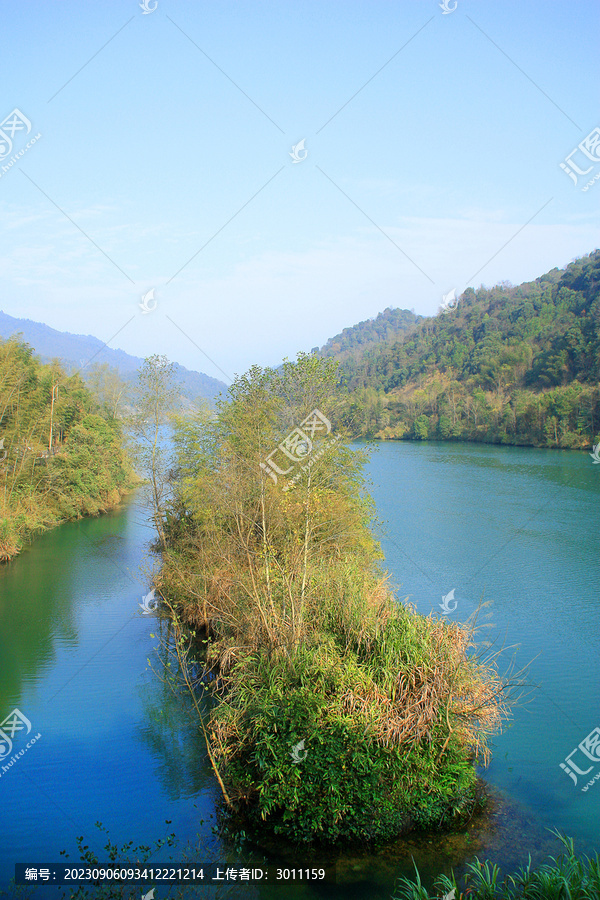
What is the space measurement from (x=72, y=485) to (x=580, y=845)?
2794cm

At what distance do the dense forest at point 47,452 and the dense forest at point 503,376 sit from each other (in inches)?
772

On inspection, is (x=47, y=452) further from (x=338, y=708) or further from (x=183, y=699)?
(x=338, y=708)

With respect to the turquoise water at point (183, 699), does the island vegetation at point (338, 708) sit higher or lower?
higher

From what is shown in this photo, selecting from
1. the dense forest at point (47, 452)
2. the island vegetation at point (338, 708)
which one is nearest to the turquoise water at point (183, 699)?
the island vegetation at point (338, 708)

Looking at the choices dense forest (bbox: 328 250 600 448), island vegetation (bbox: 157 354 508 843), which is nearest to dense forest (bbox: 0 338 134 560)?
island vegetation (bbox: 157 354 508 843)

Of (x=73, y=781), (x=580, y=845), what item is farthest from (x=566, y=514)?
(x=73, y=781)

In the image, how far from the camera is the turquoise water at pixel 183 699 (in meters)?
7.36

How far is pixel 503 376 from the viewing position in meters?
67.9

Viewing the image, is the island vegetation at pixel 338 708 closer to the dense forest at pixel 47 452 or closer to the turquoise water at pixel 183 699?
→ the turquoise water at pixel 183 699

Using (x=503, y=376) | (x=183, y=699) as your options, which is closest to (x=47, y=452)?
(x=183, y=699)

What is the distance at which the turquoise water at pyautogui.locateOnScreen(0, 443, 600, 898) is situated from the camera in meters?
7.36

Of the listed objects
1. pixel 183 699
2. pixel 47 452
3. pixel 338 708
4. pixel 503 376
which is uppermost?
pixel 503 376

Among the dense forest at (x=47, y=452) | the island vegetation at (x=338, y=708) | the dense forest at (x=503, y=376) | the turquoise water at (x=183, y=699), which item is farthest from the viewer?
the dense forest at (x=503, y=376)

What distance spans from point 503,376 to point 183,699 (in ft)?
207
